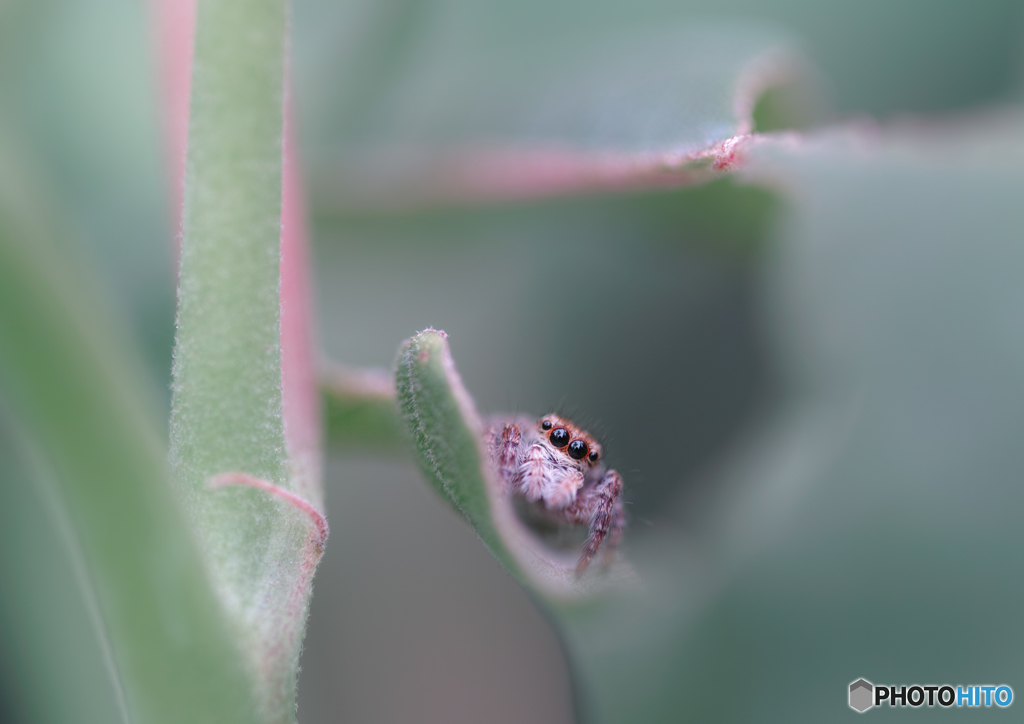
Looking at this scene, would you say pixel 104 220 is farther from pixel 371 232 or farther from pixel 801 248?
pixel 801 248

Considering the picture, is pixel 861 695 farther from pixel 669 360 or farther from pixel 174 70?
pixel 174 70

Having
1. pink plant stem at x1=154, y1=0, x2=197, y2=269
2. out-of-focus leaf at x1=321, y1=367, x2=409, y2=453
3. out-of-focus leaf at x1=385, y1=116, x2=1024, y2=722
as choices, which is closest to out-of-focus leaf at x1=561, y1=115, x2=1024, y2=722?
out-of-focus leaf at x1=385, y1=116, x2=1024, y2=722

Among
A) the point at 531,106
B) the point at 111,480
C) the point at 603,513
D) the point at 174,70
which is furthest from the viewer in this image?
the point at 531,106

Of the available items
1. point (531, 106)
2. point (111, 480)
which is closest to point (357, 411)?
point (111, 480)

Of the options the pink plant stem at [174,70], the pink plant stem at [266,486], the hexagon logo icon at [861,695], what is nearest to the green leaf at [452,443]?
the pink plant stem at [266,486]

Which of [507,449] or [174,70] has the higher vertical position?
[174,70]

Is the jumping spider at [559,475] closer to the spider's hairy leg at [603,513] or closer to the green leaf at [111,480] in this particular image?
the spider's hairy leg at [603,513]

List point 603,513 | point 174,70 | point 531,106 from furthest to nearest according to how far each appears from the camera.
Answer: point 531,106 → point 174,70 → point 603,513
